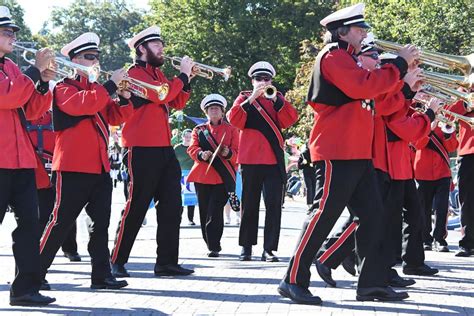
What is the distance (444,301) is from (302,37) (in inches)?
1628

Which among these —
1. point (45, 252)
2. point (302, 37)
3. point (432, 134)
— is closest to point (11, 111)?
point (45, 252)

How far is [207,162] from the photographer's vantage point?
1374cm

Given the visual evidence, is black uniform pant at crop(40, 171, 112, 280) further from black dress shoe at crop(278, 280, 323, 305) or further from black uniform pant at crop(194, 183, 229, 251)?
black uniform pant at crop(194, 183, 229, 251)

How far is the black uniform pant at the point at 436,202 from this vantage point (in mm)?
13445

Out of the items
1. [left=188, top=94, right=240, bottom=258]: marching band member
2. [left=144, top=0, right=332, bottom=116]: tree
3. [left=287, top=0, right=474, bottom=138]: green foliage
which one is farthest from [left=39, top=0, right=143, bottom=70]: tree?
[left=188, top=94, right=240, bottom=258]: marching band member

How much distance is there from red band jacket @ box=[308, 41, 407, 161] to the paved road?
1.18 metres

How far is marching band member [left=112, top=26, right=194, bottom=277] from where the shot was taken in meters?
10.4

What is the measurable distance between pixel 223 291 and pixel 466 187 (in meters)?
4.93

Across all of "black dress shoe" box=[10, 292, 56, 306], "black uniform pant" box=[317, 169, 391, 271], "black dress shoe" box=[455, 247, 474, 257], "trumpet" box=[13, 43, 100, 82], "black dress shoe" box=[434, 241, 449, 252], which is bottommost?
"black dress shoe" box=[434, 241, 449, 252]

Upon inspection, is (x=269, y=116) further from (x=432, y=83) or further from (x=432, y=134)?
(x=432, y=83)

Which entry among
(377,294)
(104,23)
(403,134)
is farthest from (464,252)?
(104,23)

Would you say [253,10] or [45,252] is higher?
[253,10]

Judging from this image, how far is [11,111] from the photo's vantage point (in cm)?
848

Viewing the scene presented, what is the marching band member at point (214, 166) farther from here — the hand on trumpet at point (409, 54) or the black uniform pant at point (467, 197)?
the hand on trumpet at point (409, 54)
